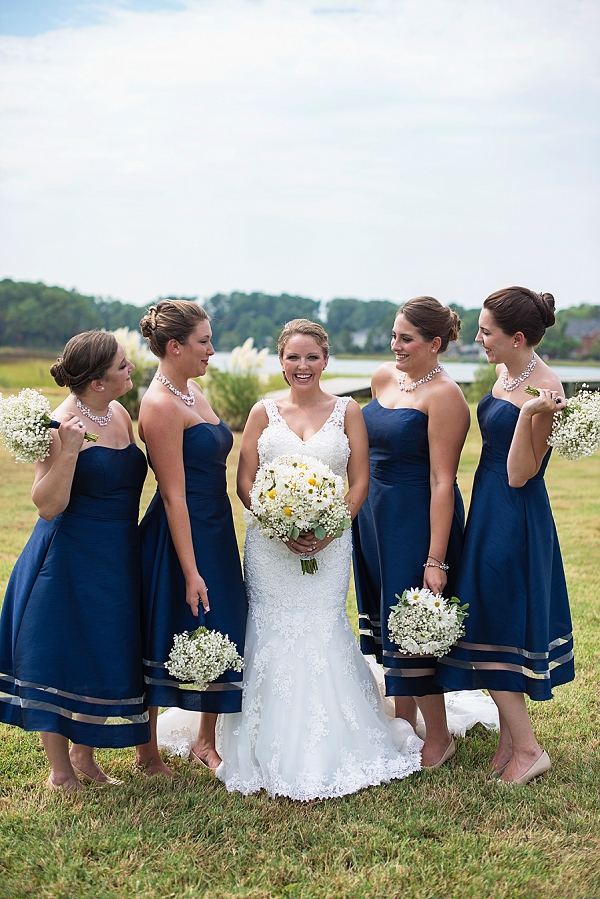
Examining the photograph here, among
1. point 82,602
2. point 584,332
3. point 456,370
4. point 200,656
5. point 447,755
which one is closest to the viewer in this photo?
point 200,656

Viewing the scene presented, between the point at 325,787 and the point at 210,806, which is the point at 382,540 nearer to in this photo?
the point at 325,787

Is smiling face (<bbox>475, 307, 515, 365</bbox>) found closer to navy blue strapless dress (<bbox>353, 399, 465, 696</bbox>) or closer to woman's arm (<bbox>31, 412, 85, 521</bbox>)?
navy blue strapless dress (<bbox>353, 399, 465, 696</bbox>)

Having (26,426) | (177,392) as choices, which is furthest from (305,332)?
(26,426)

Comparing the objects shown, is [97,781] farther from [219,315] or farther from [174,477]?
[219,315]

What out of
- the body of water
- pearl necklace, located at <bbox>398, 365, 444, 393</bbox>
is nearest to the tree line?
the body of water

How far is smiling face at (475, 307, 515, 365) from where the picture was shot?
4641 mm

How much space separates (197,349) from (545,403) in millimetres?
1934

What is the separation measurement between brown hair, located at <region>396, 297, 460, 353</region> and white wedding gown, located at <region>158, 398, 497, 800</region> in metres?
A: 0.64

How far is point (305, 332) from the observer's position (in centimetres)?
493

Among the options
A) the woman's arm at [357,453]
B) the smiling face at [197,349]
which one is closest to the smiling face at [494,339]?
the woman's arm at [357,453]

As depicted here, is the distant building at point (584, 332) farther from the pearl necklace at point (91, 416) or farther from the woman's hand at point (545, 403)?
the pearl necklace at point (91, 416)

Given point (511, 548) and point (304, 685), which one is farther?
point (304, 685)

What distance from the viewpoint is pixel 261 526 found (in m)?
4.62

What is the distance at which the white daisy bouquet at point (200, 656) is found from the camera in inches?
174
